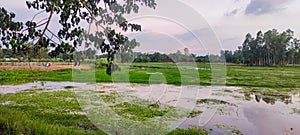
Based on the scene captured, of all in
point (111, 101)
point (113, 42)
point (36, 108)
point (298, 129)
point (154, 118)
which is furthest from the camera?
point (111, 101)

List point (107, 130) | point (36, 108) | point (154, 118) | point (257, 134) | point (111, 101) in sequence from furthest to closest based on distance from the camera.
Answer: point (111, 101) < point (36, 108) < point (154, 118) < point (257, 134) < point (107, 130)

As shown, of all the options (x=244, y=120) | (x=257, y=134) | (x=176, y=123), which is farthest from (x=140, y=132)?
(x=244, y=120)

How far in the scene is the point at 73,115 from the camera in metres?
7.12

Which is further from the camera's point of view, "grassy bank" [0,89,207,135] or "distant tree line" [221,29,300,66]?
"distant tree line" [221,29,300,66]

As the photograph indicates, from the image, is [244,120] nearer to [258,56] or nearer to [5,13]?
[5,13]

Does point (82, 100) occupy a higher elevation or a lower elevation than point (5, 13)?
lower

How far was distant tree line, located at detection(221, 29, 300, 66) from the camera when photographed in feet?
154

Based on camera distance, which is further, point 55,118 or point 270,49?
point 270,49

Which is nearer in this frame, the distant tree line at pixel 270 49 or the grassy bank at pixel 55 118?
the grassy bank at pixel 55 118

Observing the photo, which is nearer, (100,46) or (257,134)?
(100,46)

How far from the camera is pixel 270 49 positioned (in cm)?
4778

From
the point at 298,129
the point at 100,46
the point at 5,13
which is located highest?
the point at 5,13

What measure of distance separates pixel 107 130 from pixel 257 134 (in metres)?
3.86

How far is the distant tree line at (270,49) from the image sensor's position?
154 feet
